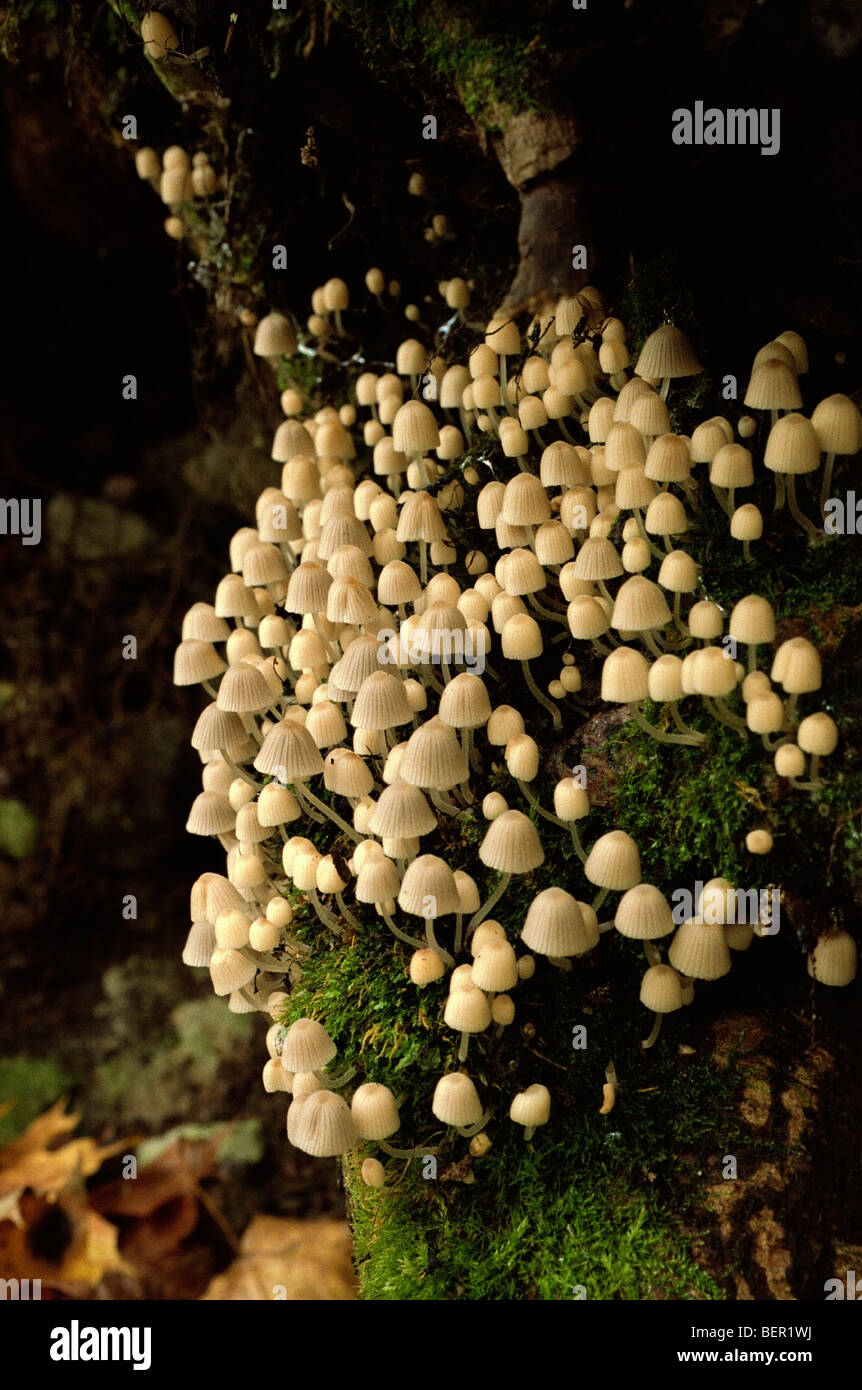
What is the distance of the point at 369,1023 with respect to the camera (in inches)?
82.3

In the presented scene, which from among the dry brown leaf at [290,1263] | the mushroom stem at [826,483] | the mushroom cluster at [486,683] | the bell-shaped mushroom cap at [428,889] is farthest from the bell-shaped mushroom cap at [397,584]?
the dry brown leaf at [290,1263]

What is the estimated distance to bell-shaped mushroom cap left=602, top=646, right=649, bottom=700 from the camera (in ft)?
6.33

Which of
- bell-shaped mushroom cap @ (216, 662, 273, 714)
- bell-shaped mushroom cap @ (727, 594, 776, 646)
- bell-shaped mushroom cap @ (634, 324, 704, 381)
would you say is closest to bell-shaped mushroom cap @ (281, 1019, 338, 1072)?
bell-shaped mushroom cap @ (216, 662, 273, 714)

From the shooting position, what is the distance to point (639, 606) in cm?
195

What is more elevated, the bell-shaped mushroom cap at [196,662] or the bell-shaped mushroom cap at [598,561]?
the bell-shaped mushroom cap at [598,561]

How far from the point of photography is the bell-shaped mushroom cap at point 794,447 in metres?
1.90

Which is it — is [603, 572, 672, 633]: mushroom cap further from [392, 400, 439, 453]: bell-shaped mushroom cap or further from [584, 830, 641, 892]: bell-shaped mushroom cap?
[392, 400, 439, 453]: bell-shaped mushroom cap

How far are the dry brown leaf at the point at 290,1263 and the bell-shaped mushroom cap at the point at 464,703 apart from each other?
6.57 ft

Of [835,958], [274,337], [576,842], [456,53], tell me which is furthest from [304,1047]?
[274,337]

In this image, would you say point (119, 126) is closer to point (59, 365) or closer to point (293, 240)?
point (293, 240)

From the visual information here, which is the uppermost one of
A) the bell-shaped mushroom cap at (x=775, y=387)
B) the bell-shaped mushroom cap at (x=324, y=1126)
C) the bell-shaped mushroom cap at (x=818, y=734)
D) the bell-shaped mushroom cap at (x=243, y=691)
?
the bell-shaped mushroom cap at (x=775, y=387)

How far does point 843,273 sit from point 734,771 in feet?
3.29

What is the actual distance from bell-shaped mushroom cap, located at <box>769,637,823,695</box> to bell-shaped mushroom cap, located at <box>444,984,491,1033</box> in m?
0.74

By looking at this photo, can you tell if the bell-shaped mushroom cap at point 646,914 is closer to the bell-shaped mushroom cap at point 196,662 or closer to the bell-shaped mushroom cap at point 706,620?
the bell-shaped mushroom cap at point 706,620
